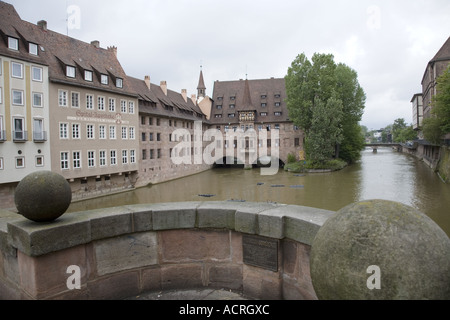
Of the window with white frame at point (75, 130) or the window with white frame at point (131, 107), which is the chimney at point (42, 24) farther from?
the window with white frame at point (131, 107)

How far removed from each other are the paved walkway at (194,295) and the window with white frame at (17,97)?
2317cm

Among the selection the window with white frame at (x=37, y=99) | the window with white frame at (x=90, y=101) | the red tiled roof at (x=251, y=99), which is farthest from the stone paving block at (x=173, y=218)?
the red tiled roof at (x=251, y=99)

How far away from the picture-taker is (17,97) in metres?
22.6

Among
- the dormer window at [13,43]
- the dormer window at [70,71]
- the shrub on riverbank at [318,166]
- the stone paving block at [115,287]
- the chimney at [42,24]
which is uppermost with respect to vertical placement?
the chimney at [42,24]

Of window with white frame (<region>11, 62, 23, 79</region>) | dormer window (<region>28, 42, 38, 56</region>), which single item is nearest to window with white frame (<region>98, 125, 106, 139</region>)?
dormer window (<region>28, 42, 38, 56</region>)

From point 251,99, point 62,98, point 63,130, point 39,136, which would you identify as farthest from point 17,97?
point 251,99

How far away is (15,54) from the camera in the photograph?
2266 cm

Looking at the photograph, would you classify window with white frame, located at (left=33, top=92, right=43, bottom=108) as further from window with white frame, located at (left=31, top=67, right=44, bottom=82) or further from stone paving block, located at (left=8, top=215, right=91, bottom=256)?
stone paving block, located at (left=8, top=215, right=91, bottom=256)

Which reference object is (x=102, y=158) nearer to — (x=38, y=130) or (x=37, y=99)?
(x=38, y=130)

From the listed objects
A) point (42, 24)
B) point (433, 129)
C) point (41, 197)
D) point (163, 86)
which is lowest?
point (41, 197)

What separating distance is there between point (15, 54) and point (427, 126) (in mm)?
39128

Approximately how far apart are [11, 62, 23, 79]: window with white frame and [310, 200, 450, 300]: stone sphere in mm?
25989

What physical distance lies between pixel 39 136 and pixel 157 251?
23.5 meters

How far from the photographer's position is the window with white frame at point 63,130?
25.9 meters
